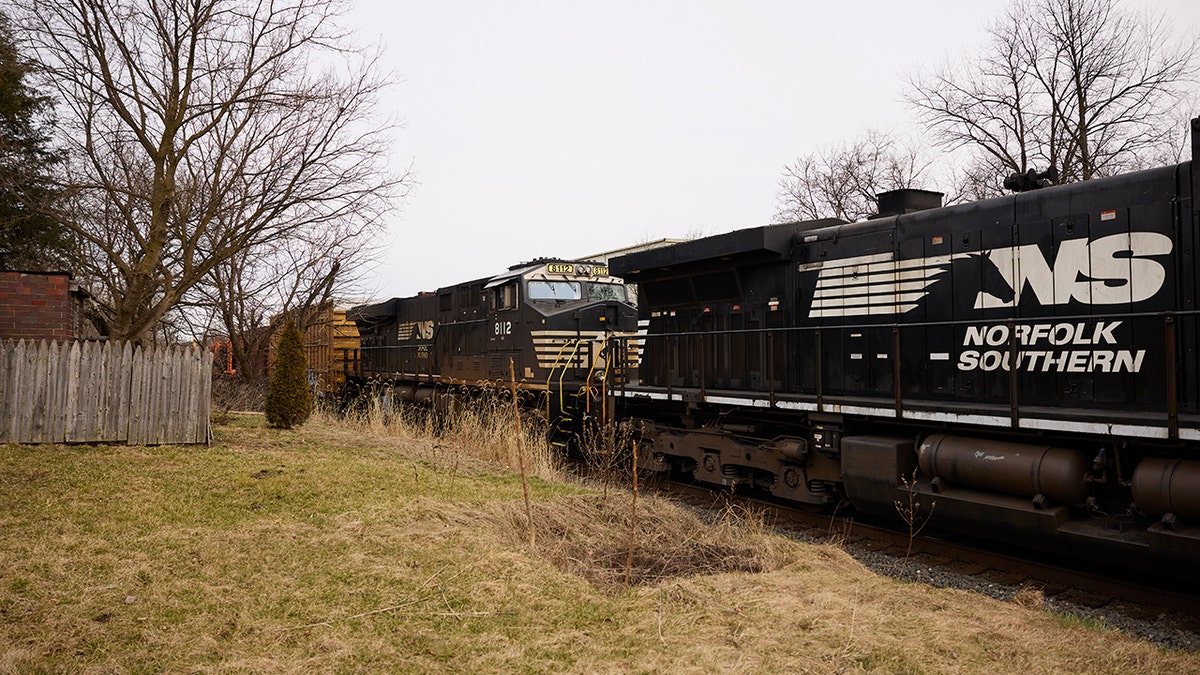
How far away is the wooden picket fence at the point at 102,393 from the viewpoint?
10.3 meters

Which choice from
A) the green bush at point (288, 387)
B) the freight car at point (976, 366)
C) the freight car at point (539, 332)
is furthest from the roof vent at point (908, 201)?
the green bush at point (288, 387)

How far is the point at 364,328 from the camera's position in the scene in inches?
1004

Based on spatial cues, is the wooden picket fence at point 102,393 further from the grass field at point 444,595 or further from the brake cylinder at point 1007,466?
the brake cylinder at point 1007,466

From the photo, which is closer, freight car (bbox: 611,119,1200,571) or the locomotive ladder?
freight car (bbox: 611,119,1200,571)

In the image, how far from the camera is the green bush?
14086mm

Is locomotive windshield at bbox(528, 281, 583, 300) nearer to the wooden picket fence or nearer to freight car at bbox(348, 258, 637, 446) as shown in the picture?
freight car at bbox(348, 258, 637, 446)

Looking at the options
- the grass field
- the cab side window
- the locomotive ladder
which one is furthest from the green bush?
the grass field

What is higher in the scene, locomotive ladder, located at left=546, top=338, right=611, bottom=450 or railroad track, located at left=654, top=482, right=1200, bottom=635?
locomotive ladder, located at left=546, top=338, right=611, bottom=450

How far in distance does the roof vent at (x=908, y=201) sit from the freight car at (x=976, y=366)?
37 millimetres

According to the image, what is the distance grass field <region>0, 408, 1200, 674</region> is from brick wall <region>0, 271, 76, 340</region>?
203 inches

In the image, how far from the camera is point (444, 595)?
4.93m

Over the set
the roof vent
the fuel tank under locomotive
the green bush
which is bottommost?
the fuel tank under locomotive

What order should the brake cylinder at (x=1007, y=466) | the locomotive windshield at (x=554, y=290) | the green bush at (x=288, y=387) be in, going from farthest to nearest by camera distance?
the locomotive windshield at (x=554, y=290) < the green bush at (x=288, y=387) < the brake cylinder at (x=1007, y=466)

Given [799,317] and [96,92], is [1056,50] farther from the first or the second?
Answer: [96,92]
